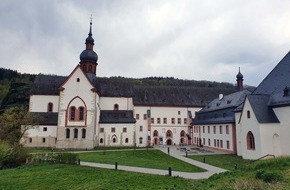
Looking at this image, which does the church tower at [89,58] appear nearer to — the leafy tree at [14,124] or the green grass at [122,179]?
the leafy tree at [14,124]

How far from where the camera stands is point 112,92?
5112 centimetres

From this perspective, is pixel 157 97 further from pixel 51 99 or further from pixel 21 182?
pixel 21 182

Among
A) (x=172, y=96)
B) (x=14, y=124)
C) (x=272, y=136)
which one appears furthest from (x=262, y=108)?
(x=14, y=124)

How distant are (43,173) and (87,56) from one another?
34471 millimetres

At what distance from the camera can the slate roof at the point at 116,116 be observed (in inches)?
1817

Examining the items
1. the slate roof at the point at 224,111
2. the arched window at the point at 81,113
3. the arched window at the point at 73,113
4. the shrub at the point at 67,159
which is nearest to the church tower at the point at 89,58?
the arched window at the point at 81,113

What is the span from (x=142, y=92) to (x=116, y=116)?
36.4ft

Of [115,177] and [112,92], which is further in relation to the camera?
[112,92]

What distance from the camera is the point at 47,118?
4353cm

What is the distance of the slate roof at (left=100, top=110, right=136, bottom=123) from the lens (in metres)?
46.2

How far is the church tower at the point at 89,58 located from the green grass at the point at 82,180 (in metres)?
33.1

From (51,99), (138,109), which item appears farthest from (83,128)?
(138,109)

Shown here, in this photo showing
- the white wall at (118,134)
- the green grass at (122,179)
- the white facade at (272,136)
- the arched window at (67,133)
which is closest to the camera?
the green grass at (122,179)

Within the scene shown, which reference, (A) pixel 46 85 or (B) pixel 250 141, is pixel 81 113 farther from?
(B) pixel 250 141
